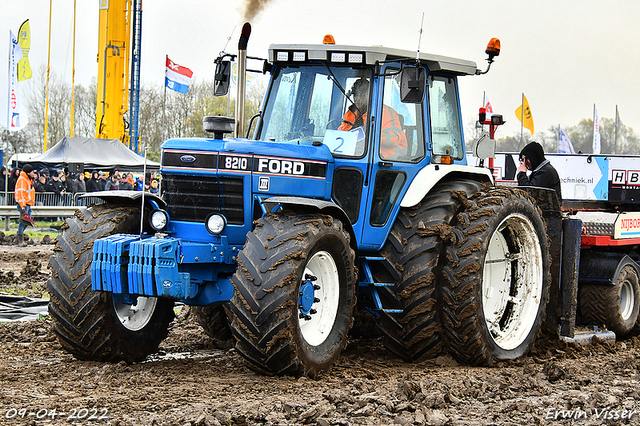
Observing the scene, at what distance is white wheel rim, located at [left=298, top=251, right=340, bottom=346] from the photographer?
20.0ft

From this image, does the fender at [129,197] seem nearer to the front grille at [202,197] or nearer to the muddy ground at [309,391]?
the front grille at [202,197]

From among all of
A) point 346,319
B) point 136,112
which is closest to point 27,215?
point 136,112

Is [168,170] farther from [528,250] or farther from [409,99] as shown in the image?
[528,250]

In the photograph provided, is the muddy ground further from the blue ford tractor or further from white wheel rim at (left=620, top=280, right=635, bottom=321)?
white wheel rim at (left=620, top=280, right=635, bottom=321)

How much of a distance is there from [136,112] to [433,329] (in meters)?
22.1

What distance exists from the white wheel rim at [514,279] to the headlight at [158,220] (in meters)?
3.29

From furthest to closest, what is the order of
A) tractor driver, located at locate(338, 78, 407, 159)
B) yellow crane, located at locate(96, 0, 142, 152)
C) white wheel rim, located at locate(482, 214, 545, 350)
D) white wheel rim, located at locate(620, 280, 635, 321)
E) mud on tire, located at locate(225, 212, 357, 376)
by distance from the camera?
yellow crane, located at locate(96, 0, 142, 152)
white wheel rim, located at locate(620, 280, 635, 321)
white wheel rim, located at locate(482, 214, 545, 350)
tractor driver, located at locate(338, 78, 407, 159)
mud on tire, located at locate(225, 212, 357, 376)

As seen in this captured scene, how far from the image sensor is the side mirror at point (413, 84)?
6395mm

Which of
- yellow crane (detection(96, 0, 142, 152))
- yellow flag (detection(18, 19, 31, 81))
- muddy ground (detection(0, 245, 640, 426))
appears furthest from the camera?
yellow flag (detection(18, 19, 31, 81))

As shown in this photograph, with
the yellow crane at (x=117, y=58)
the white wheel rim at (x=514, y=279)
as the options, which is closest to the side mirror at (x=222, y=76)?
the white wheel rim at (x=514, y=279)

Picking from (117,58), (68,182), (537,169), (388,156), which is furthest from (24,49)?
(388,156)

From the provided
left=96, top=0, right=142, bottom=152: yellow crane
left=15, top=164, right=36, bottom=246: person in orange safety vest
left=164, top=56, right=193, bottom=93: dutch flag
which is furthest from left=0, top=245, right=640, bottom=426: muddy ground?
left=96, top=0, right=142, bottom=152: yellow crane

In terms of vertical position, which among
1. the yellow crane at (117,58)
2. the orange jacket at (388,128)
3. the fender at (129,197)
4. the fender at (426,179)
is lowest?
the fender at (129,197)

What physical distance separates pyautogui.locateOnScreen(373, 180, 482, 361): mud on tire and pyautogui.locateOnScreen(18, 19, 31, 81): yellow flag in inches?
1034
